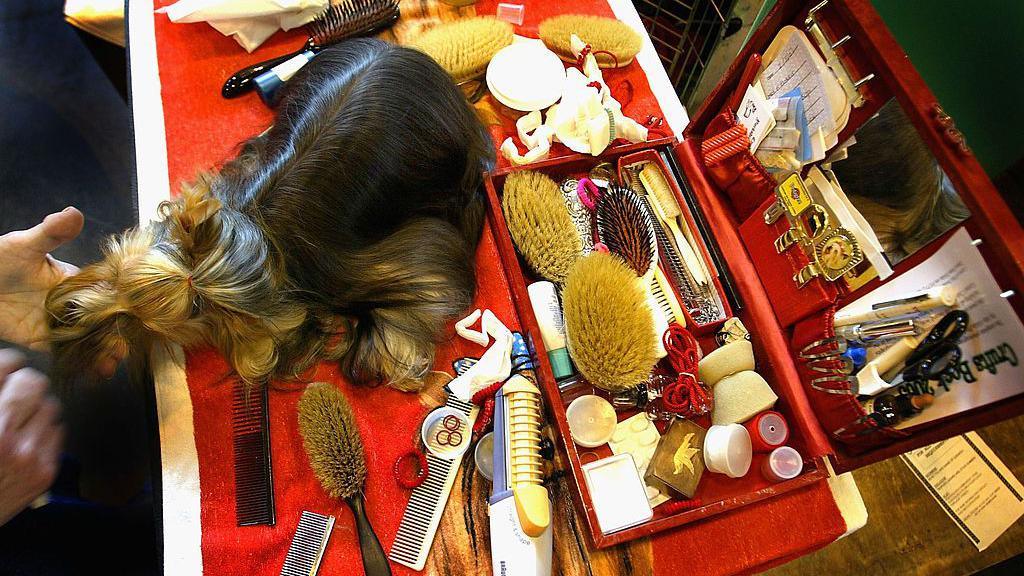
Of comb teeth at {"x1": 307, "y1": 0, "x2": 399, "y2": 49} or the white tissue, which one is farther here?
comb teeth at {"x1": 307, "y1": 0, "x2": 399, "y2": 49}

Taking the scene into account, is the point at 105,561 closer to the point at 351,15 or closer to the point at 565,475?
the point at 565,475

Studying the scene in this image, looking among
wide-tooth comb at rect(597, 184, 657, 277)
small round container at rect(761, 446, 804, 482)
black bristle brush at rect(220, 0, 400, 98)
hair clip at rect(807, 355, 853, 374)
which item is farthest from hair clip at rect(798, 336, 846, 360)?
black bristle brush at rect(220, 0, 400, 98)

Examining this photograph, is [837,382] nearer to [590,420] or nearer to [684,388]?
[684,388]

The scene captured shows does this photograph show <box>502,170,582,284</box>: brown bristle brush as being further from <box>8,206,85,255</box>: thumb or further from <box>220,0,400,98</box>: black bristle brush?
<box>8,206,85,255</box>: thumb

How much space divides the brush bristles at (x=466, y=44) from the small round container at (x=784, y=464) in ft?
2.54

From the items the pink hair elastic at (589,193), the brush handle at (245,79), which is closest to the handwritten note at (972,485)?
the pink hair elastic at (589,193)

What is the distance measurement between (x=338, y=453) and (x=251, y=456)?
0.13m

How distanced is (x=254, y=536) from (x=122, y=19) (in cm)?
113

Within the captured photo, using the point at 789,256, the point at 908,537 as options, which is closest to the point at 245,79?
the point at 789,256

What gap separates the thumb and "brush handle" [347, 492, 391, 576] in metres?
0.55

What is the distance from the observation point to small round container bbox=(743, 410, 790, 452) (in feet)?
2.56

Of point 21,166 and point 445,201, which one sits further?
point 21,166

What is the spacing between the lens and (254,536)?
77 cm

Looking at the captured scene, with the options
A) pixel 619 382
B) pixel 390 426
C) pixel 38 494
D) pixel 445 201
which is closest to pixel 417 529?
pixel 390 426
